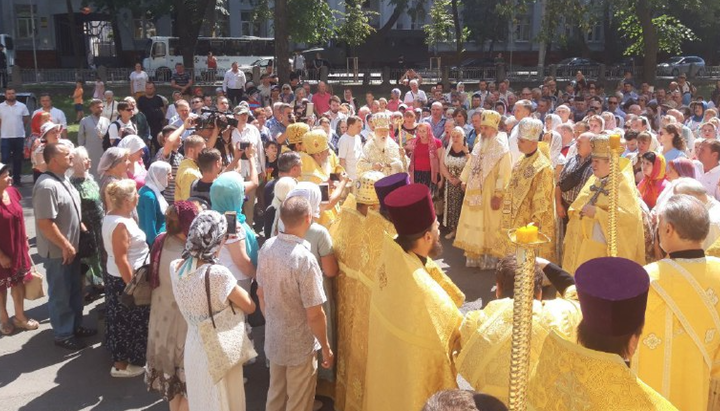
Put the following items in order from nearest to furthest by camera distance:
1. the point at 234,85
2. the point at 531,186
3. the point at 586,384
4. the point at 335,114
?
the point at 586,384, the point at 531,186, the point at 335,114, the point at 234,85

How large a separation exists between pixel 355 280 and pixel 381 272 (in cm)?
90

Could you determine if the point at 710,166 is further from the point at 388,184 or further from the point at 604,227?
the point at 388,184

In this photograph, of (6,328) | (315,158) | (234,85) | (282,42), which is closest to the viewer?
(6,328)

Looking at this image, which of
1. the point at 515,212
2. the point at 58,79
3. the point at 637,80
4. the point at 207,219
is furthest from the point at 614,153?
the point at 637,80

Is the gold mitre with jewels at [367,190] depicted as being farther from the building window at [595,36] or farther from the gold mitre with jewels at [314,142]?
the building window at [595,36]

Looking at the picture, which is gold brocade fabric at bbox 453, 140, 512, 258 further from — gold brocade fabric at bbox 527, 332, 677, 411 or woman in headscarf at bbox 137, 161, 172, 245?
gold brocade fabric at bbox 527, 332, 677, 411

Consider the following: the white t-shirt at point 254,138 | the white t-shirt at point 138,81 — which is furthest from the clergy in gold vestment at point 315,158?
the white t-shirt at point 138,81

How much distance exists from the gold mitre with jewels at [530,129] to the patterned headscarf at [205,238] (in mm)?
4506

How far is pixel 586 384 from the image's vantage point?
2.46m

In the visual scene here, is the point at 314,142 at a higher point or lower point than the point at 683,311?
higher

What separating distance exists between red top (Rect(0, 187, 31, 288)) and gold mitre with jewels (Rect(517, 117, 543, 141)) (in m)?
5.13

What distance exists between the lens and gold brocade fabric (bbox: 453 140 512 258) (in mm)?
8656

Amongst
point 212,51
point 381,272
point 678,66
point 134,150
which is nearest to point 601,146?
point 381,272

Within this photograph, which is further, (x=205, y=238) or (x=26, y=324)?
(x=26, y=324)
